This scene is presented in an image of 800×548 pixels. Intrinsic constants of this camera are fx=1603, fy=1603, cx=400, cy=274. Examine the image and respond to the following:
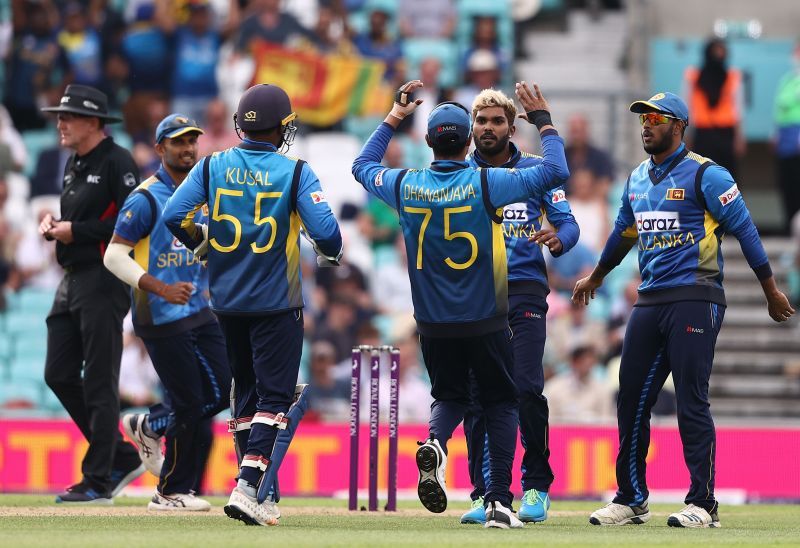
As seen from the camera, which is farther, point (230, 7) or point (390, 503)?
point (230, 7)

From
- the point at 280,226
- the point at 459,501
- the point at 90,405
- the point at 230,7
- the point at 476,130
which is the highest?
the point at 230,7

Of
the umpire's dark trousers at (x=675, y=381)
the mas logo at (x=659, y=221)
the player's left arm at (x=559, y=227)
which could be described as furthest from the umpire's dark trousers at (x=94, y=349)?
the mas logo at (x=659, y=221)

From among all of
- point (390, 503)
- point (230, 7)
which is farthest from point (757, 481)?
point (230, 7)

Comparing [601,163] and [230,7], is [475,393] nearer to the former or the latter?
[601,163]

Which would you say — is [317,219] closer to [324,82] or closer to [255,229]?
[255,229]

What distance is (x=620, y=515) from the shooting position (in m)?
9.85

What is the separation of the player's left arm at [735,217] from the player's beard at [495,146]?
122 centimetres

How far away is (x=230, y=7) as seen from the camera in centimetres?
2020

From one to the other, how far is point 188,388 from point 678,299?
316 centimetres

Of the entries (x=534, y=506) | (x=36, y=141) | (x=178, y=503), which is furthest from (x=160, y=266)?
(x=36, y=141)

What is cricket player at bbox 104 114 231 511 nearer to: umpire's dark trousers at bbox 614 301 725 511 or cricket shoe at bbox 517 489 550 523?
cricket shoe at bbox 517 489 550 523

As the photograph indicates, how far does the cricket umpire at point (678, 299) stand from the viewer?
962 centimetres

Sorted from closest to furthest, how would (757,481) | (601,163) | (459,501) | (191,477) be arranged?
(191,477) → (459,501) → (757,481) → (601,163)

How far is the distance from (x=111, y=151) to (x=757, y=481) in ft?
22.5
